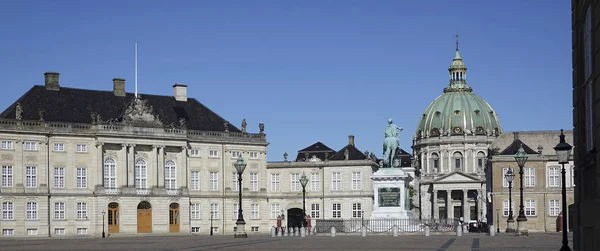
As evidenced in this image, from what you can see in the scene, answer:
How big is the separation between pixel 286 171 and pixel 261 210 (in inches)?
191

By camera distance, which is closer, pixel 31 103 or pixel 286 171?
pixel 31 103

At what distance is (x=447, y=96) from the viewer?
18388cm

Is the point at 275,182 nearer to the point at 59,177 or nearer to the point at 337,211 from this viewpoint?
the point at 337,211

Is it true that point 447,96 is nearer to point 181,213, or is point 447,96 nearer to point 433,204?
point 433,204

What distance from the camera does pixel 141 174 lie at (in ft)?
283

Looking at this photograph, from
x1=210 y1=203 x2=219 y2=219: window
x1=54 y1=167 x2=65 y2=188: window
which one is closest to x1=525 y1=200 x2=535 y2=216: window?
x1=210 y1=203 x2=219 y2=219: window

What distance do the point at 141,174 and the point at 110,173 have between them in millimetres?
2759

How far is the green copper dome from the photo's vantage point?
581 feet

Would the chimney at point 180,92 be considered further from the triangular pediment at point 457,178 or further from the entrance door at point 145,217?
the triangular pediment at point 457,178

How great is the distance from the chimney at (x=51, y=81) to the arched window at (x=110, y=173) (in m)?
6.90

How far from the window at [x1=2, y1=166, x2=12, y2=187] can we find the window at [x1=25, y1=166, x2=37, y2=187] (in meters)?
1.21

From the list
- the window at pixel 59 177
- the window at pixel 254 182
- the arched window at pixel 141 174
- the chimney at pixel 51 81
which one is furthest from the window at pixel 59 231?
the window at pixel 254 182

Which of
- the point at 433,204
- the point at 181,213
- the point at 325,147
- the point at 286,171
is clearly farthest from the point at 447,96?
the point at 181,213

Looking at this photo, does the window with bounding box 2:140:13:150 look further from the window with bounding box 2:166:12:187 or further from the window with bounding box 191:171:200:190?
the window with bounding box 191:171:200:190
